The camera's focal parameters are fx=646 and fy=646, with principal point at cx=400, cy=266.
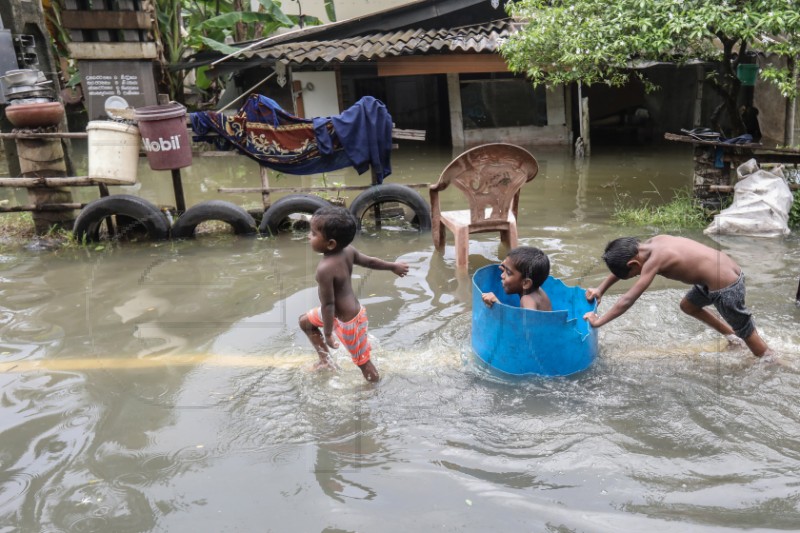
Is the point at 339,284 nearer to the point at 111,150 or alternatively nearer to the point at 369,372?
the point at 369,372

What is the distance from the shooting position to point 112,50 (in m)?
9.16

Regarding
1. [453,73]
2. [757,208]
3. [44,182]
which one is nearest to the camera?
[757,208]

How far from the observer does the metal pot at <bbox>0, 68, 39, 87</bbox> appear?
760cm

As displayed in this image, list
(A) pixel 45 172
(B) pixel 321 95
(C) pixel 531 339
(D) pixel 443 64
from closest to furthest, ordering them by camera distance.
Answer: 1. (C) pixel 531 339
2. (A) pixel 45 172
3. (D) pixel 443 64
4. (B) pixel 321 95

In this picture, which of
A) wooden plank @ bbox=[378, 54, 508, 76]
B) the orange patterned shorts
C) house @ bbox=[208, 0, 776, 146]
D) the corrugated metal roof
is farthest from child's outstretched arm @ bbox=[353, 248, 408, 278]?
wooden plank @ bbox=[378, 54, 508, 76]

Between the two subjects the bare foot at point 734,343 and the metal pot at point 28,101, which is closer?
the bare foot at point 734,343

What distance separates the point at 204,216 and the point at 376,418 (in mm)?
4877

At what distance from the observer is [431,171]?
12664mm

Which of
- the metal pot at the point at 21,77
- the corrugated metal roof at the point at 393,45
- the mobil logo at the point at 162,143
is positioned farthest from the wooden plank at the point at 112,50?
the corrugated metal roof at the point at 393,45

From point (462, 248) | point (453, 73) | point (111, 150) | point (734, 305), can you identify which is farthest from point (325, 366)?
point (453, 73)

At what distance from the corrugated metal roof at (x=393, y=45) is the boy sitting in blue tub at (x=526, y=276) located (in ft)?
29.0

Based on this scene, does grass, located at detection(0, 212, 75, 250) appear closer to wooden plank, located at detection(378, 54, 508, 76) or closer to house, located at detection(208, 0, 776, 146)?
house, located at detection(208, 0, 776, 146)

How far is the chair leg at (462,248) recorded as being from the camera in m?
6.65

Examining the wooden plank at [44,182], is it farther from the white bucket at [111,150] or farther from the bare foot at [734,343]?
the bare foot at [734,343]
